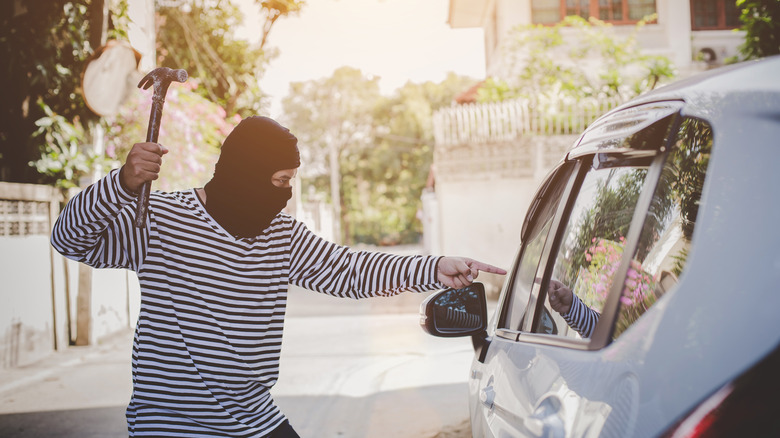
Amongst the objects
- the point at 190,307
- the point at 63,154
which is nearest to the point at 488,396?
the point at 190,307

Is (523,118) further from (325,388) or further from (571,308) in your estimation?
(571,308)

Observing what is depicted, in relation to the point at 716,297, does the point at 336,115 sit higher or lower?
higher

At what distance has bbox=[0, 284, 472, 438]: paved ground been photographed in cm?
628

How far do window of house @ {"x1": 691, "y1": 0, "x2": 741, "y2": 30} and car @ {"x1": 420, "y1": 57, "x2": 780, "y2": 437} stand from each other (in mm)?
19901

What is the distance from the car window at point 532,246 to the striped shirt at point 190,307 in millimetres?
802

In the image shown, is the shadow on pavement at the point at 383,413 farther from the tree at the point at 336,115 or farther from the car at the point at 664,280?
the tree at the point at 336,115

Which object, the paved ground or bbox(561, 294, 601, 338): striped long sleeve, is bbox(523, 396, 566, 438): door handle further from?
the paved ground

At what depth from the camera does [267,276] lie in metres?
2.46

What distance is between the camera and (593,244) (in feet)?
6.62

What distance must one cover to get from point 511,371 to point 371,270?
0.86 meters

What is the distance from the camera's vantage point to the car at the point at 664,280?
107 cm

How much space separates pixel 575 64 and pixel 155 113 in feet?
61.6

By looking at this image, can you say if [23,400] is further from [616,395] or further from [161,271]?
[616,395]

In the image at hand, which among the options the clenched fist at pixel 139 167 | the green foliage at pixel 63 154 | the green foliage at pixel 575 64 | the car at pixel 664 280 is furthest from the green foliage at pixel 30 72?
the green foliage at pixel 575 64
